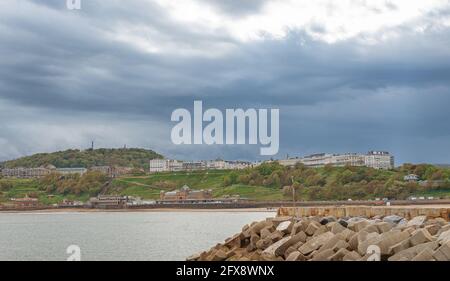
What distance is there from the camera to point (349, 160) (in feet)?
473

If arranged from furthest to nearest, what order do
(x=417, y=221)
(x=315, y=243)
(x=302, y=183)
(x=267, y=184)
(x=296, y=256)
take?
1. (x=267, y=184)
2. (x=302, y=183)
3. (x=417, y=221)
4. (x=315, y=243)
5. (x=296, y=256)

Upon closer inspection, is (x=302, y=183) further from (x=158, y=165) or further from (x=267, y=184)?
(x=158, y=165)

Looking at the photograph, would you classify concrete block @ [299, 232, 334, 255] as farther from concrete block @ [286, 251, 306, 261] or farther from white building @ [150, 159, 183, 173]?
white building @ [150, 159, 183, 173]

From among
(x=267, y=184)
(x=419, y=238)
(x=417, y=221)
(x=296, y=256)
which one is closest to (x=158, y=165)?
(x=267, y=184)

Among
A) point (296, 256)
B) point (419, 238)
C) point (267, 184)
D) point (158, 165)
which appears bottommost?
point (296, 256)

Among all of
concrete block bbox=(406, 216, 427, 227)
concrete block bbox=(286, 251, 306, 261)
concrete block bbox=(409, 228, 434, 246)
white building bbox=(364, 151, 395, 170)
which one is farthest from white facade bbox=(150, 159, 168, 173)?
concrete block bbox=(409, 228, 434, 246)

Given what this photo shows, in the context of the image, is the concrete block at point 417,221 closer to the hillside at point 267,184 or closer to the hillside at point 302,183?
the hillside at point 267,184

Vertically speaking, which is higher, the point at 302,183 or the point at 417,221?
the point at 302,183

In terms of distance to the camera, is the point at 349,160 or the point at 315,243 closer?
the point at 315,243

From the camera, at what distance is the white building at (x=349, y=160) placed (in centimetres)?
13962

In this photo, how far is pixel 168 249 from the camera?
158 ft

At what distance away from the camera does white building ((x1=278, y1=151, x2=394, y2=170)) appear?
140 meters

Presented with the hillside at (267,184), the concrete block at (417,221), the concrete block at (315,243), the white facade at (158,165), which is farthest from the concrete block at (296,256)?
the white facade at (158,165)
